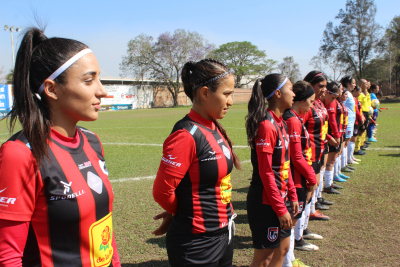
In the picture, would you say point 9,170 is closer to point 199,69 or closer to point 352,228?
point 199,69

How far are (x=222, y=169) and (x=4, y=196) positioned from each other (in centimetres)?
137

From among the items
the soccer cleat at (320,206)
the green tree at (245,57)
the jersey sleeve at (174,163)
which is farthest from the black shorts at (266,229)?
the green tree at (245,57)

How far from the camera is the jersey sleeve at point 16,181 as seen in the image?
4.37 feet

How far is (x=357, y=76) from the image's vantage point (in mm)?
58250

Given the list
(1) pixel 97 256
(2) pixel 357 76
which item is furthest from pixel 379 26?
(1) pixel 97 256

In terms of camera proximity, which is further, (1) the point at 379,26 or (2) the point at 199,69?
(1) the point at 379,26

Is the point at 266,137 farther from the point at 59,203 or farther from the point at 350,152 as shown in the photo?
the point at 350,152

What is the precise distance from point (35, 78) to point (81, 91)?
0.23 m

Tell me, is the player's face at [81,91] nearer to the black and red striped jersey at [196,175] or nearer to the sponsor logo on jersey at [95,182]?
the sponsor logo on jersey at [95,182]

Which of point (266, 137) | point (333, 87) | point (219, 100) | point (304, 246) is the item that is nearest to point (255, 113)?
point (266, 137)

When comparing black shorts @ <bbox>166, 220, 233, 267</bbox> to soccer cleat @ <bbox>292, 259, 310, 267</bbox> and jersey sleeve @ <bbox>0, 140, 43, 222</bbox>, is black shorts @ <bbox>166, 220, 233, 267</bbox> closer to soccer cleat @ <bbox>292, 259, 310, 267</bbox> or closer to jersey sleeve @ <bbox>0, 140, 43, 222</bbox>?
jersey sleeve @ <bbox>0, 140, 43, 222</bbox>

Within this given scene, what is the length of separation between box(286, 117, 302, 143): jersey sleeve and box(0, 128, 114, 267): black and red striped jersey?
2.51m

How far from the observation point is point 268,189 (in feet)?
9.20

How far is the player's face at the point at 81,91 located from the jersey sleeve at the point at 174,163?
2.03 feet
